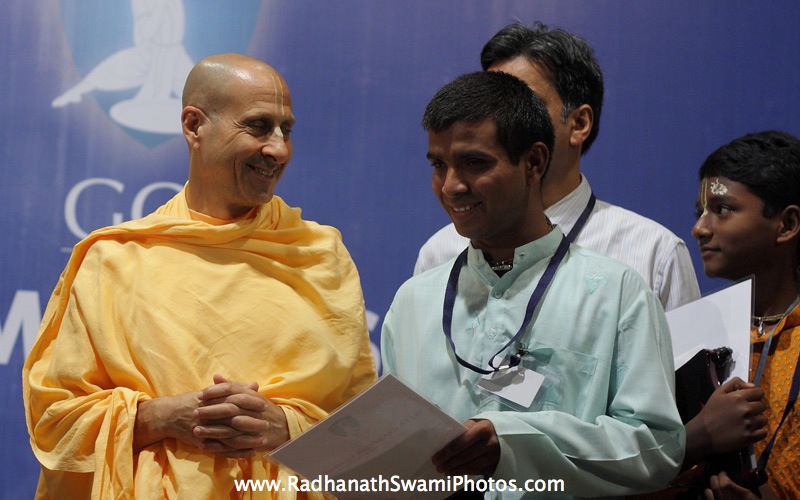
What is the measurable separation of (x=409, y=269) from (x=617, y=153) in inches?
30.2

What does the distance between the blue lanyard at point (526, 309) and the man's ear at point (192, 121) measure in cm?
72

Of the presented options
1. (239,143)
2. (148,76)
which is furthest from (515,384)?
(148,76)

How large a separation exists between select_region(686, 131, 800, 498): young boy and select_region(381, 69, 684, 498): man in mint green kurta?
0.48 metres

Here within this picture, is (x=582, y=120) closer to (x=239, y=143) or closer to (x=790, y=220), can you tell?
(x=790, y=220)

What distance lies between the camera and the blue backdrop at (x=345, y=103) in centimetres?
334

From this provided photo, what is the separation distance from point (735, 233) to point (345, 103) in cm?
140

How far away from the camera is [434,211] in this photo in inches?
132

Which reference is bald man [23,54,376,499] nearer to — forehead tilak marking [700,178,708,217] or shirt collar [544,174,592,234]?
shirt collar [544,174,592,234]

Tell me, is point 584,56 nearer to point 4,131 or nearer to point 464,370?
point 464,370

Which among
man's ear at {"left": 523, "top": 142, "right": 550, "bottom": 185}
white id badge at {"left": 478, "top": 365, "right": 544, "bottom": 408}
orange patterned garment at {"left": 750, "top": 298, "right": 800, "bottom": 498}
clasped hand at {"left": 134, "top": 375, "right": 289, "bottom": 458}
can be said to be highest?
man's ear at {"left": 523, "top": 142, "right": 550, "bottom": 185}

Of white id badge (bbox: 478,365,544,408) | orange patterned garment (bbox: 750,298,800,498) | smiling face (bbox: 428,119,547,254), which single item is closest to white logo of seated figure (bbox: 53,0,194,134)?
smiling face (bbox: 428,119,547,254)

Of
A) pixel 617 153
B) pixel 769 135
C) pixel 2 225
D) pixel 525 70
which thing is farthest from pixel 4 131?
pixel 769 135

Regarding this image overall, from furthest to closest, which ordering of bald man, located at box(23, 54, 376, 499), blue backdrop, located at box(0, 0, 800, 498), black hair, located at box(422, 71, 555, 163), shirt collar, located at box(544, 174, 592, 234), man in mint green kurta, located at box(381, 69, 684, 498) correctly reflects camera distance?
blue backdrop, located at box(0, 0, 800, 498) → shirt collar, located at box(544, 174, 592, 234) → bald man, located at box(23, 54, 376, 499) → black hair, located at box(422, 71, 555, 163) → man in mint green kurta, located at box(381, 69, 684, 498)

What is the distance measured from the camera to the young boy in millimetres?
2182
